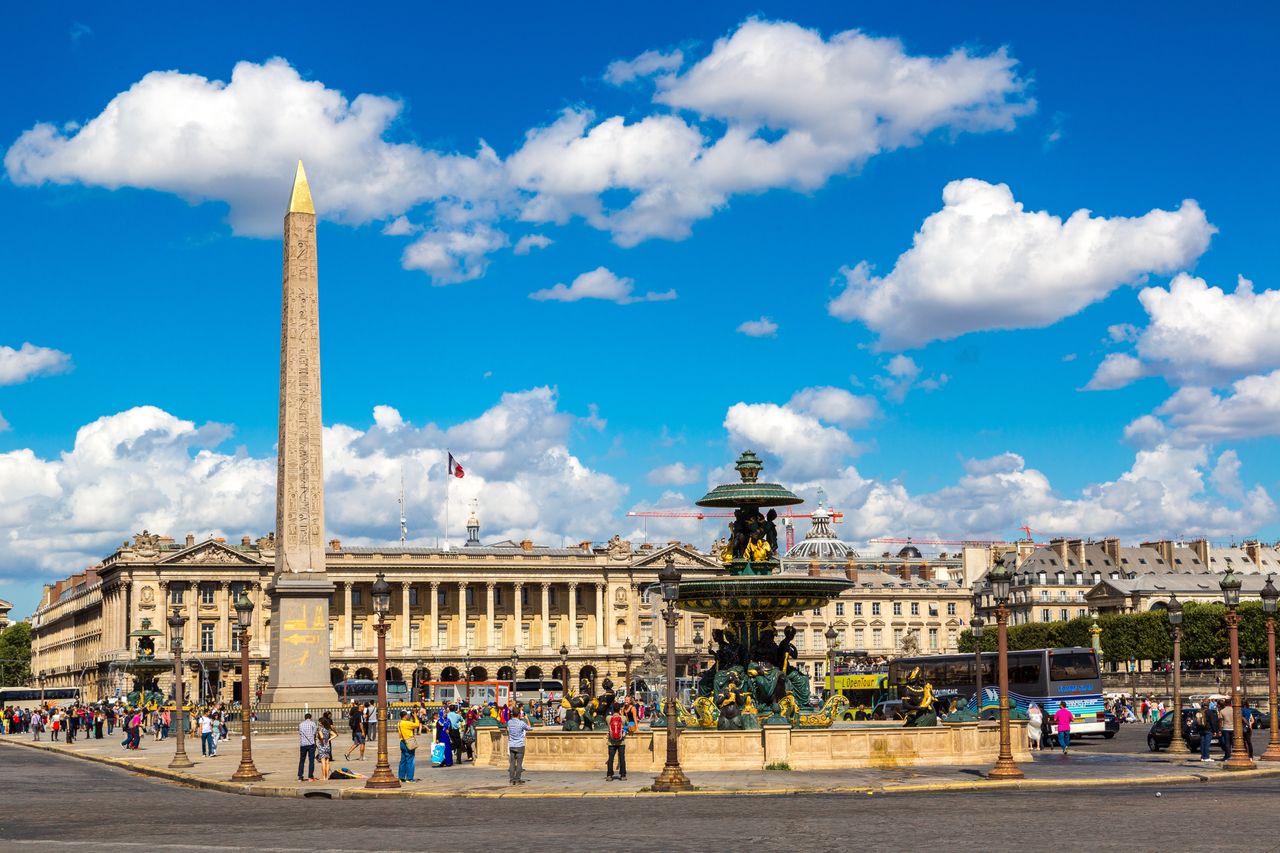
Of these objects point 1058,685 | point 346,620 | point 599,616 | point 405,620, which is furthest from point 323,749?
point 599,616

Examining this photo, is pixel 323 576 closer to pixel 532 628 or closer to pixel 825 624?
pixel 532 628

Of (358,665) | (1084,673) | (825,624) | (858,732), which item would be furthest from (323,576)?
(825,624)

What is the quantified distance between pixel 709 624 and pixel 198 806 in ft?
452

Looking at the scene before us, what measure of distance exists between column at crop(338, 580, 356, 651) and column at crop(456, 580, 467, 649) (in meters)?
8.96

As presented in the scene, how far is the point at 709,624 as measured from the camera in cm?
16462

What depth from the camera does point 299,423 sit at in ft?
166

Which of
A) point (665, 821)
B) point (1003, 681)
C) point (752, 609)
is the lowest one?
point (665, 821)

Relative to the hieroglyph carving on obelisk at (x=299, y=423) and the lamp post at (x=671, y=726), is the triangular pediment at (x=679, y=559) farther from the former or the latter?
the lamp post at (x=671, y=726)

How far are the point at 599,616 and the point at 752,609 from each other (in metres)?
115

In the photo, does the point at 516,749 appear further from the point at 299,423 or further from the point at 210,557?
the point at 210,557

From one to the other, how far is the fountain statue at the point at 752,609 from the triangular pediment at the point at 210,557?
10599cm

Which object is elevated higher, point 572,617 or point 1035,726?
point 572,617

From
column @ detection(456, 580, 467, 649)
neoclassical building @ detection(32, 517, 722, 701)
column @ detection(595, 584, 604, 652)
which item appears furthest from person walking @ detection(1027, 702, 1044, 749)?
column @ detection(595, 584, 604, 652)

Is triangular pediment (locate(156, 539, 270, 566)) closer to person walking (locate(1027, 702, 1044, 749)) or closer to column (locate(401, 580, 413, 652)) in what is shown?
column (locate(401, 580, 413, 652))
